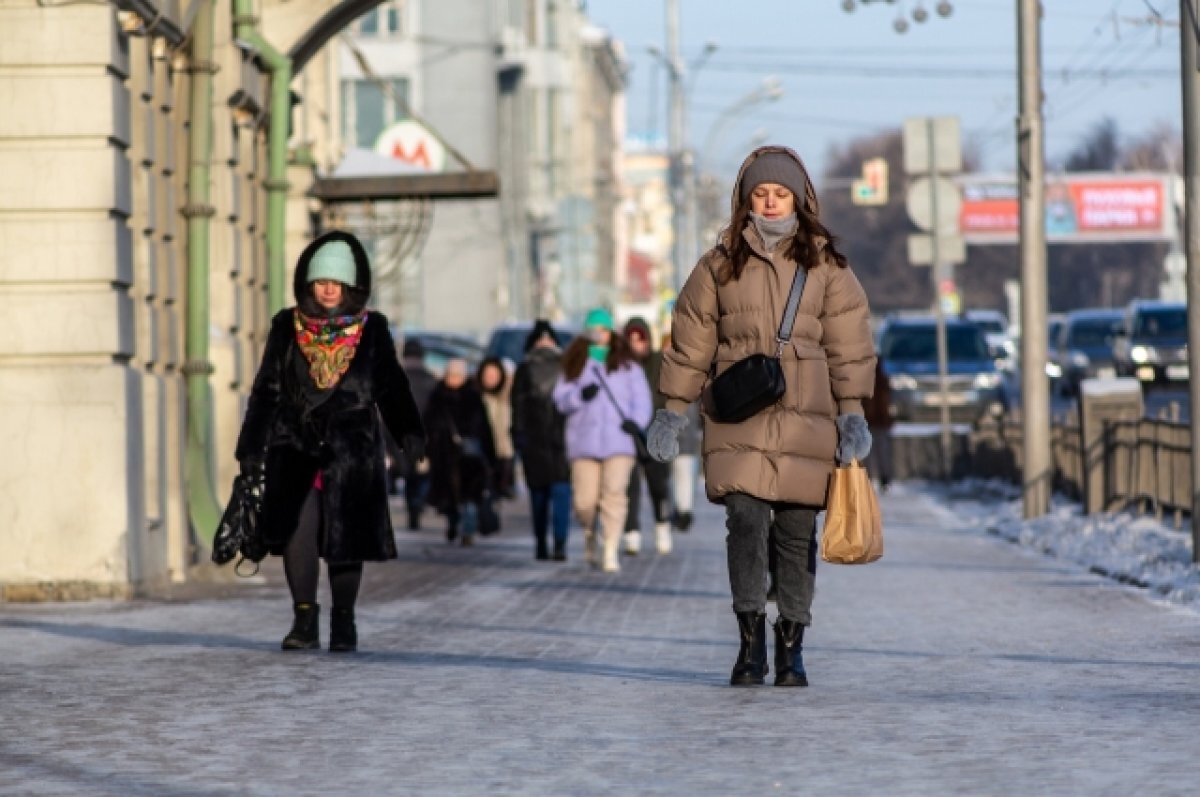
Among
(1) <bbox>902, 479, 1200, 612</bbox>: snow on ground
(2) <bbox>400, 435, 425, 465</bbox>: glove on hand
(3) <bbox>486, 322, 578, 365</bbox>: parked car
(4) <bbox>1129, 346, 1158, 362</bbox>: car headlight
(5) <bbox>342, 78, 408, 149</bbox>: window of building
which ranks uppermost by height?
(5) <bbox>342, 78, 408, 149</bbox>: window of building

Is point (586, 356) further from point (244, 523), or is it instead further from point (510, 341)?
point (510, 341)

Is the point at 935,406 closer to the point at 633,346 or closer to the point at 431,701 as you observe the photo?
the point at 633,346

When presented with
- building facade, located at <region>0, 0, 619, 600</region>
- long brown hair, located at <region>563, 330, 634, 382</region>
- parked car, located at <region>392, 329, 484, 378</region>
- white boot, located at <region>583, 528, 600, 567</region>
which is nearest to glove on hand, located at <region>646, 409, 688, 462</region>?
building facade, located at <region>0, 0, 619, 600</region>

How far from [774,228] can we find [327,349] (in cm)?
256

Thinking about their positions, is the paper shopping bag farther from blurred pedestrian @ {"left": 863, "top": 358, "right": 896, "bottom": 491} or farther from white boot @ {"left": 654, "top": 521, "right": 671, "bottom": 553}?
blurred pedestrian @ {"left": 863, "top": 358, "right": 896, "bottom": 491}

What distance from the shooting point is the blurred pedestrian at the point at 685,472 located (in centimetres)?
2181

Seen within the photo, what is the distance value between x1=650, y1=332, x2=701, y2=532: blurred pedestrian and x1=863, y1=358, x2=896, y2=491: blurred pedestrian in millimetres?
7832

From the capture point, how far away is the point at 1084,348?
55906 mm

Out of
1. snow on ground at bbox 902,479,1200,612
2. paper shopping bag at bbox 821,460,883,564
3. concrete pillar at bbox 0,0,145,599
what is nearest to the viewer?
paper shopping bag at bbox 821,460,883,564

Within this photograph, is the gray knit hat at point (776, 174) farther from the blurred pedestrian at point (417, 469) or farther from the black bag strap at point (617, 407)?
the blurred pedestrian at point (417, 469)

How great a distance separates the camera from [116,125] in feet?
49.9

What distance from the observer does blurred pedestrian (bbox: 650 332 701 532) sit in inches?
859

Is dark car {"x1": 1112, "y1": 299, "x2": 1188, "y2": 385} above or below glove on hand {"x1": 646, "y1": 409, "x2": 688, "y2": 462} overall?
above

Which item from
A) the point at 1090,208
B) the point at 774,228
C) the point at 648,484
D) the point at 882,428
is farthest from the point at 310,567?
the point at 1090,208
